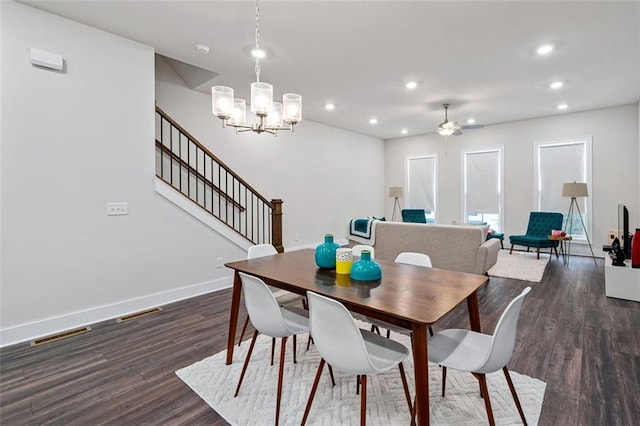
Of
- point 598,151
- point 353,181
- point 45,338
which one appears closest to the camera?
point 45,338

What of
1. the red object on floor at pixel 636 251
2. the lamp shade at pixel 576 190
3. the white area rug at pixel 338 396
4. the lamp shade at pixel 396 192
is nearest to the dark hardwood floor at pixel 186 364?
the white area rug at pixel 338 396

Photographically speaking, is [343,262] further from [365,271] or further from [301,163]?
[301,163]

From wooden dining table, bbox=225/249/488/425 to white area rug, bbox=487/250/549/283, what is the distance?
136 inches

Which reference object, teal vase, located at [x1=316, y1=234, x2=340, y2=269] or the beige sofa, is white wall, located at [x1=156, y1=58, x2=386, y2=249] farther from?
teal vase, located at [x1=316, y1=234, x2=340, y2=269]

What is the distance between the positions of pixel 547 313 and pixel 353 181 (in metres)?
5.35

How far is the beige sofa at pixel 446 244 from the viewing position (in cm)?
410

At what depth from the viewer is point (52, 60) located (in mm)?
2801

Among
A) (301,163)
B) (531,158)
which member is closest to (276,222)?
(301,163)

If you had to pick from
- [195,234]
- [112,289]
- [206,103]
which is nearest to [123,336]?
[112,289]

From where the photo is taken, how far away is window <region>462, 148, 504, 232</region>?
7266 mm

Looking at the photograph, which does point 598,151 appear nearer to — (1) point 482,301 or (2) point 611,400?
(1) point 482,301

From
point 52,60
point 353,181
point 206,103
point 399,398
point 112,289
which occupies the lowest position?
point 399,398

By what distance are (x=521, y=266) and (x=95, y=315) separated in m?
6.19

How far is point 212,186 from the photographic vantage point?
4.86 metres
